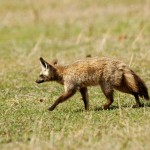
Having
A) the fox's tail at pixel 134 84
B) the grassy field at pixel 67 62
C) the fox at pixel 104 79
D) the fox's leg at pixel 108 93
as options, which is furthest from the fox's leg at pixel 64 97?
the fox's tail at pixel 134 84

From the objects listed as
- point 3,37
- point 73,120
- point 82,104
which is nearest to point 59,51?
point 3,37

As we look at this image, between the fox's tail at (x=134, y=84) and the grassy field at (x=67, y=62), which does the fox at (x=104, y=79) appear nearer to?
the fox's tail at (x=134, y=84)

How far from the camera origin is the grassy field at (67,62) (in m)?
8.56

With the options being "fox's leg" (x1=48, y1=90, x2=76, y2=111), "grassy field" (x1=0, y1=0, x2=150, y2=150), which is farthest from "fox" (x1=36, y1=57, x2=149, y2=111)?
"grassy field" (x1=0, y1=0, x2=150, y2=150)

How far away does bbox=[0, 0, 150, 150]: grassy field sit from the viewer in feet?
28.1

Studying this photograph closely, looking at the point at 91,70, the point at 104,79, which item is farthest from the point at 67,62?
the point at 104,79

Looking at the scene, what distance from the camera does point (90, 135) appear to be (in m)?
8.55

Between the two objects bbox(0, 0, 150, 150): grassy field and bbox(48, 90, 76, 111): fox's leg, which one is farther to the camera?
bbox(48, 90, 76, 111): fox's leg

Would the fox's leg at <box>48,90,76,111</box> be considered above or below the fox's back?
below

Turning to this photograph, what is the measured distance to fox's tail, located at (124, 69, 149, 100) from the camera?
10.7 metres

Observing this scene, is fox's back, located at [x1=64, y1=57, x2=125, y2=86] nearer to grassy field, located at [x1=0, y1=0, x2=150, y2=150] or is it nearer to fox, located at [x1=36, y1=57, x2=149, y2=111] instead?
fox, located at [x1=36, y1=57, x2=149, y2=111]

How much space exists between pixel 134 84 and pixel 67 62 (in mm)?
5646

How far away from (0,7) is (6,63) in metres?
12.7

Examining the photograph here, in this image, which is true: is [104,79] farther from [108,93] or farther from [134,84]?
[134,84]
